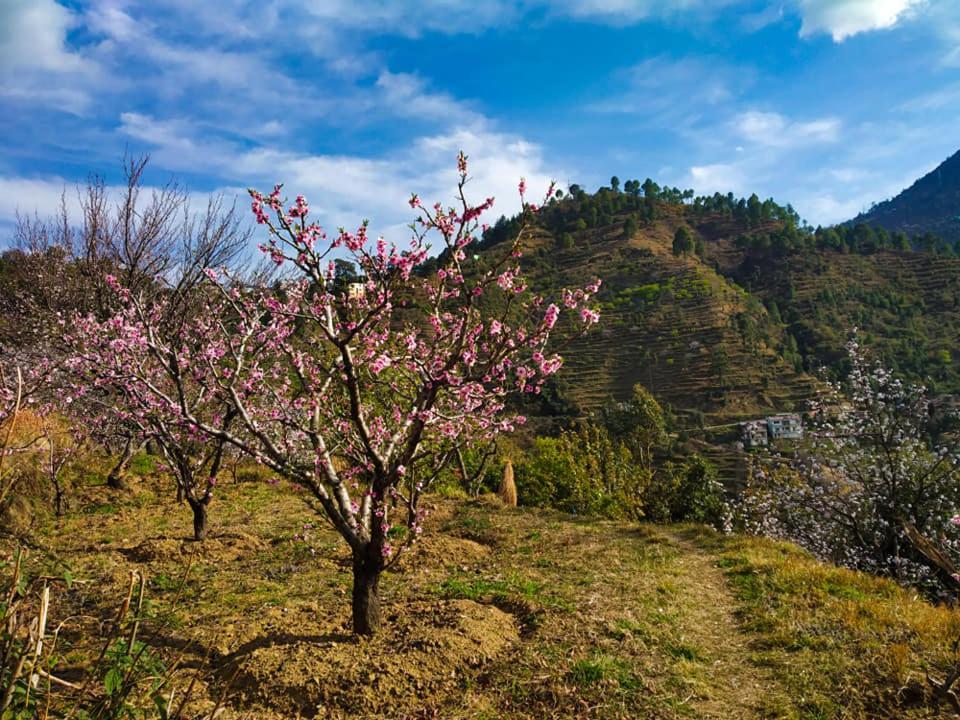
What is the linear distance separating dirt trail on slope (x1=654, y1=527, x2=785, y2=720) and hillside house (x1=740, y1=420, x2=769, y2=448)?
5778 cm

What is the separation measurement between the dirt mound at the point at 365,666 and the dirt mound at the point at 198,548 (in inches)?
148

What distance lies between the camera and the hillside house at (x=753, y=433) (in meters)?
64.0

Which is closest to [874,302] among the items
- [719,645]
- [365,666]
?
[719,645]

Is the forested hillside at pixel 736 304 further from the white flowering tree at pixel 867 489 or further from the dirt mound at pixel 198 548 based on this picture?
the dirt mound at pixel 198 548

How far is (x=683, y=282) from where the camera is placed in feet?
402

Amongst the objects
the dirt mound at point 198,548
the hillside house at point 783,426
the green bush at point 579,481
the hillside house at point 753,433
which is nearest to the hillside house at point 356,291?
the dirt mound at point 198,548

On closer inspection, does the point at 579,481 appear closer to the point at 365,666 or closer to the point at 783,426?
the point at 365,666

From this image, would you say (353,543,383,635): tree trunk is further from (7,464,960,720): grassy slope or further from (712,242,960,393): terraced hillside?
(712,242,960,393): terraced hillside

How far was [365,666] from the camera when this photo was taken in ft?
16.9

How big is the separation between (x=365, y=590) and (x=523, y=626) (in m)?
1.98

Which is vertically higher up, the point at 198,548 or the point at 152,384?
the point at 152,384

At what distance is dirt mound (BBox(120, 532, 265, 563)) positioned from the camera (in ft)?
28.5

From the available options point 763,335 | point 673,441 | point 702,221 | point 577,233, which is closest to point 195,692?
point 673,441

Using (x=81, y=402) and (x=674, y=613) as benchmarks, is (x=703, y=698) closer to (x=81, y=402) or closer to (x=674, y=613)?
(x=674, y=613)
